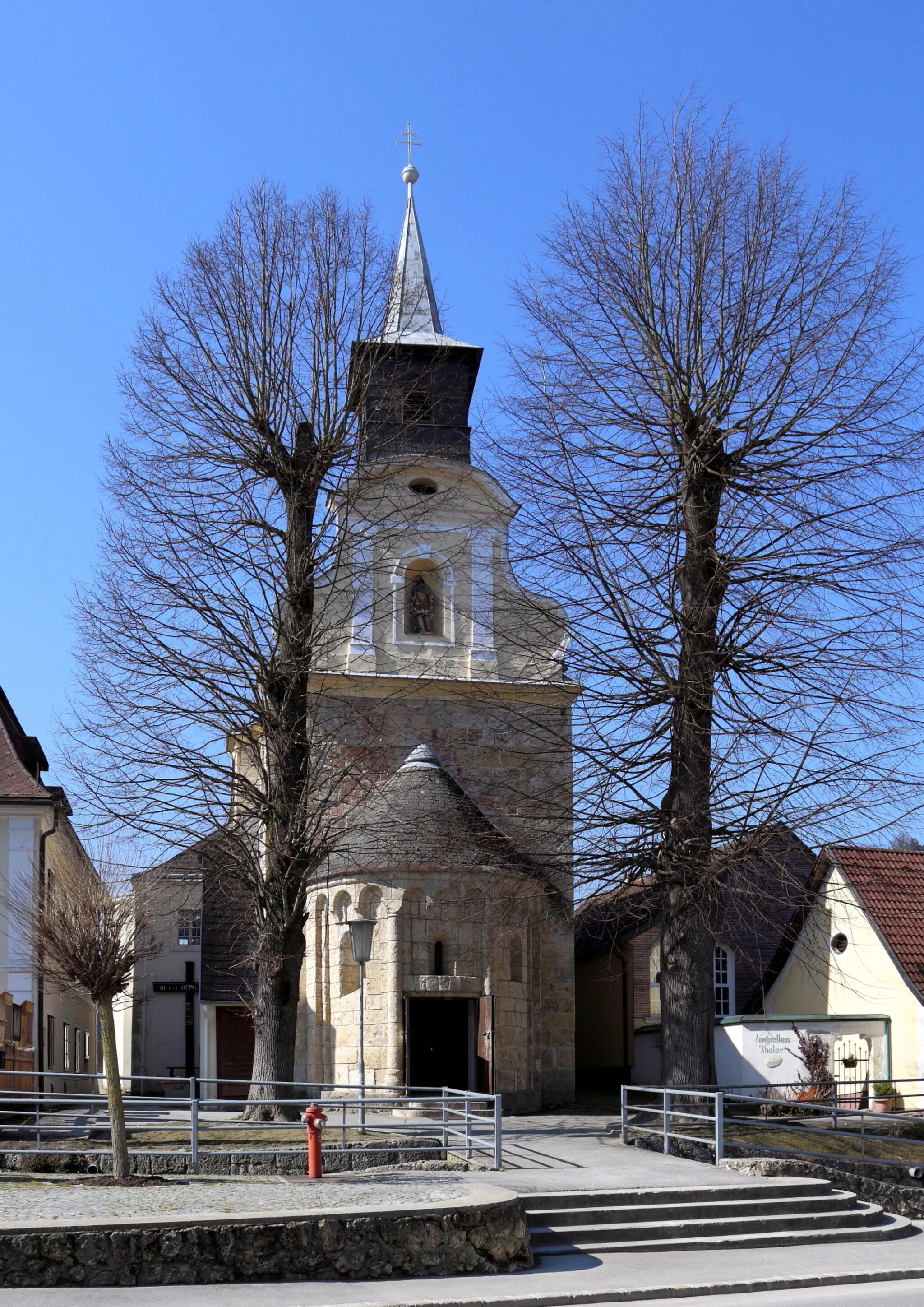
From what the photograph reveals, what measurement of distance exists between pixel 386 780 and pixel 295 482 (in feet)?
21.0

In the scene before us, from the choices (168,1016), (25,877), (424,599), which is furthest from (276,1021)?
(168,1016)

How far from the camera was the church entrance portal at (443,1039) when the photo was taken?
23406 millimetres

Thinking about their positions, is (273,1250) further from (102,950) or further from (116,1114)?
(102,950)

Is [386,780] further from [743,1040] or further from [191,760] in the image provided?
[743,1040]

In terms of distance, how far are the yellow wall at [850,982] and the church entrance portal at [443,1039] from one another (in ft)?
18.8

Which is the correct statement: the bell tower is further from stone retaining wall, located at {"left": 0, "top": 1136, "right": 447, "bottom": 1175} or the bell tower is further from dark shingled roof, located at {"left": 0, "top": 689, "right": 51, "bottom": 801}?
stone retaining wall, located at {"left": 0, "top": 1136, "right": 447, "bottom": 1175}

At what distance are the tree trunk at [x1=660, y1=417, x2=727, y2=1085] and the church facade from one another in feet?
4.91

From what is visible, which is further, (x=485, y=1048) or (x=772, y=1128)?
(x=485, y=1048)

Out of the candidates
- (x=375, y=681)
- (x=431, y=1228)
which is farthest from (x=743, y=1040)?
(x=431, y=1228)

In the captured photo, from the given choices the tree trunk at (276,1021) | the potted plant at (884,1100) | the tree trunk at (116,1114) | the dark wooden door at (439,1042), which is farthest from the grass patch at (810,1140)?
the tree trunk at (116,1114)

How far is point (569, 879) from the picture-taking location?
20781 millimetres

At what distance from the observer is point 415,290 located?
103 feet

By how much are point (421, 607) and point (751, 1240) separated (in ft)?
56.5

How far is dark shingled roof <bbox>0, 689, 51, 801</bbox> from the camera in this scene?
2630 centimetres
